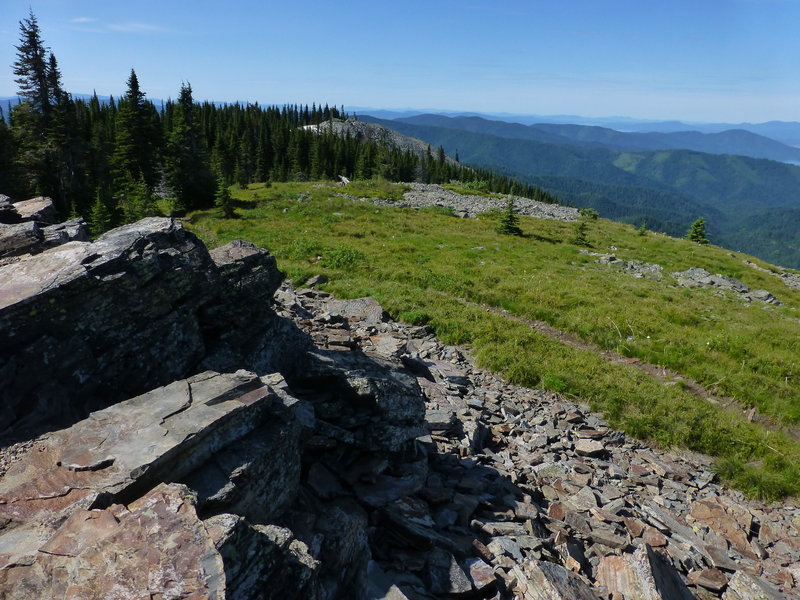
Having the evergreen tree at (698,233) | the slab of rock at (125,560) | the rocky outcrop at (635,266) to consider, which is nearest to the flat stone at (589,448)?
the slab of rock at (125,560)

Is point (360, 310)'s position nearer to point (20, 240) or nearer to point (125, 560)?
point (20, 240)

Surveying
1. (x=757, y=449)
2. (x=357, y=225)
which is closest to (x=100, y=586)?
(x=757, y=449)

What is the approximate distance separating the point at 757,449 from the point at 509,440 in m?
7.28

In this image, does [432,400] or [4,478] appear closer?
[4,478]

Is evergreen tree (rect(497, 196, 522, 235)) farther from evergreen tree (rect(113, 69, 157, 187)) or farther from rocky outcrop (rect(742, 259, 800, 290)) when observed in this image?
evergreen tree (rect(113, 69, 157, 187))

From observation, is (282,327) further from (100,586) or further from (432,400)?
(100,586)

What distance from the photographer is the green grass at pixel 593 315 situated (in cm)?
1414

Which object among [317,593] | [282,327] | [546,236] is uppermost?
[282,327]

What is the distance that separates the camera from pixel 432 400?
1427 centimetres

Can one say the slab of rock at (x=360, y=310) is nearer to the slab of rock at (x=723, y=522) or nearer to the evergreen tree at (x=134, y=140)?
the slab of rock at (x=723, y=522)

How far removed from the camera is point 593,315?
22359 millimetres

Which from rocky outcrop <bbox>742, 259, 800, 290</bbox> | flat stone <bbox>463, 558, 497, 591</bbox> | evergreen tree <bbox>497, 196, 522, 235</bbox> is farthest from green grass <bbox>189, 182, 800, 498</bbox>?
flat stone <bbox>463, 558, 497, 591</bbox>

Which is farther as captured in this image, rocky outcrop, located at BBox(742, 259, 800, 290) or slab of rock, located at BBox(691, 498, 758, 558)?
rocky outcrop, located at BBox(742, 259, 800, 290)

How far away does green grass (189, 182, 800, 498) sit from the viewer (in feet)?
46.4
